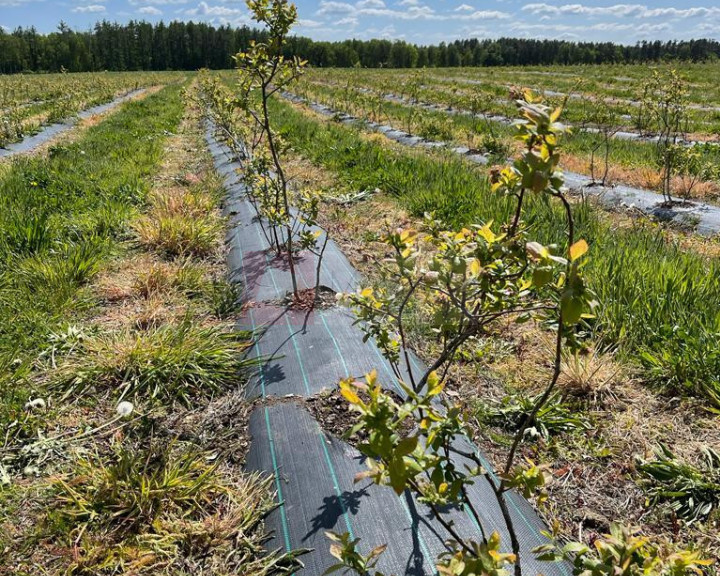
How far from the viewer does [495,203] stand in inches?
216

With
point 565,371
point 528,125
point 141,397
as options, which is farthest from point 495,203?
point 528,125

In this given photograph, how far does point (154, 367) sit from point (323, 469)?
1350 mm

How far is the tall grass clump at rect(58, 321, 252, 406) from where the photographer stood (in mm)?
2885

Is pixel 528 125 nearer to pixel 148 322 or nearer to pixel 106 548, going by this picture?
pixel 106 548

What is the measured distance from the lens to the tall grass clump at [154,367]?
2.88 metres

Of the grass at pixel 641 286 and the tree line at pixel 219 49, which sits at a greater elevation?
the tree line at pixel 219 49

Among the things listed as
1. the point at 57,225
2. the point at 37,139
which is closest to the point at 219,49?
the point at 37,139

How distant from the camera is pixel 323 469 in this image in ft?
7.22

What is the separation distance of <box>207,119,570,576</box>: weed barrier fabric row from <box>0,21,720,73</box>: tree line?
72.7 meters

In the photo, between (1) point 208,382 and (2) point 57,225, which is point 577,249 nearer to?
(1) point 208,382

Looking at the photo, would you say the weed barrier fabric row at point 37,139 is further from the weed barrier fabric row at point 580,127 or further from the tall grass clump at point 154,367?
the weed barrier fabric row at point 580,127

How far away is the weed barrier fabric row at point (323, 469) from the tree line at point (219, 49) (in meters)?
72.7

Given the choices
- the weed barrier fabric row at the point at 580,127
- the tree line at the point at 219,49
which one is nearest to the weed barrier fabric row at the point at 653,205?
the weed barrier fabric row at the point at 580,127

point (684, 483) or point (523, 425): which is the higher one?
point (523, 425)
